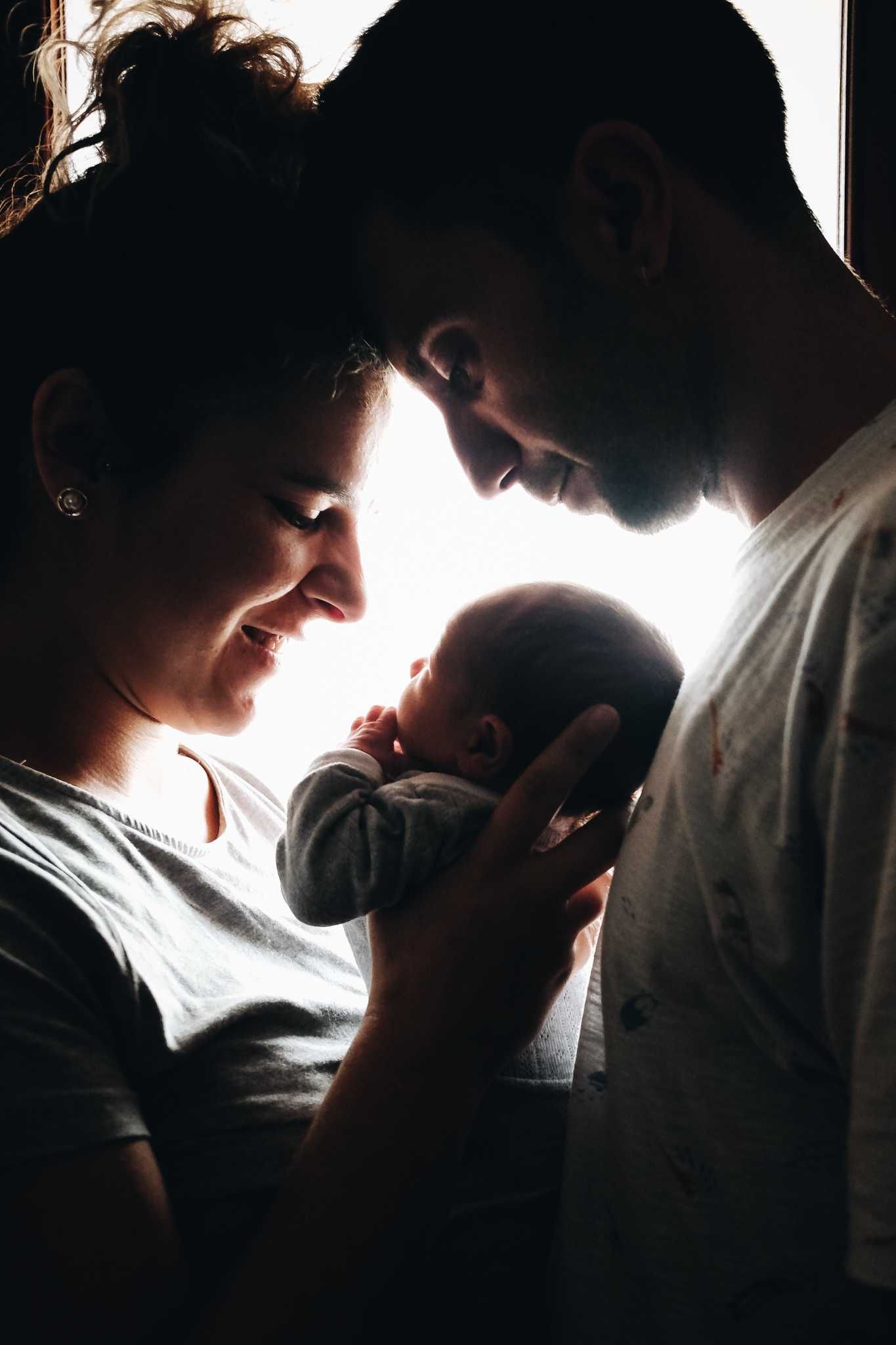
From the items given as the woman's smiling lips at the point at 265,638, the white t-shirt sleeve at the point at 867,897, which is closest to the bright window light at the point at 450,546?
the woman's smiling lips at the point at 265,638

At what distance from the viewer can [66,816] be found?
1.00 metres

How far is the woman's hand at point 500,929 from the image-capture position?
914mm

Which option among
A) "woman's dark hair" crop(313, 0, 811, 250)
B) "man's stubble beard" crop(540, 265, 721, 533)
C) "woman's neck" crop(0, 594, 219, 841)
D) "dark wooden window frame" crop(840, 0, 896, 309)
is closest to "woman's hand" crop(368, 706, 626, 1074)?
"man's stubble beard" crop(540, 265, 721, 533)

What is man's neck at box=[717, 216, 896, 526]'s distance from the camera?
82 cm

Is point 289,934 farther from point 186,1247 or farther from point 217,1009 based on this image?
point 186,1247

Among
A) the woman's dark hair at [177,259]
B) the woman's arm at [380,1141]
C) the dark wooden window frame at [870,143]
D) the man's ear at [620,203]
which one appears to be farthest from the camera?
the dark wooden window frame at [870,143]

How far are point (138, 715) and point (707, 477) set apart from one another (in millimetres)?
727

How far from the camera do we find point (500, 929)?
929 mm

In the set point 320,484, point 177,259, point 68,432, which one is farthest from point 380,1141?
point 177,259

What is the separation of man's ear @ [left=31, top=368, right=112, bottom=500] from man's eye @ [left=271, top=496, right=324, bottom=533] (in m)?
0.20

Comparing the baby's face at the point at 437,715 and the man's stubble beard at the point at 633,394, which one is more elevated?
the man's stubble beard at the point at 633,394

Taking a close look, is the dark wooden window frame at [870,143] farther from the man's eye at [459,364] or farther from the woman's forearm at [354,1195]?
the woman's forearm at [354,1195]

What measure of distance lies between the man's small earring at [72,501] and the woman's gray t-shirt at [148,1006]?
299mm

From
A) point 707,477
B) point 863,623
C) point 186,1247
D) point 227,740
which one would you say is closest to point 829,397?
point 707,477
